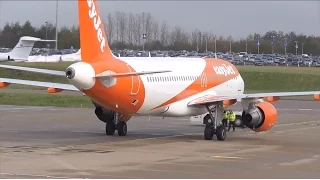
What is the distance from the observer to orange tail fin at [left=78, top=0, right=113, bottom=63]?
28.4 meters

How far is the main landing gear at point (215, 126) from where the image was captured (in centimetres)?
3253

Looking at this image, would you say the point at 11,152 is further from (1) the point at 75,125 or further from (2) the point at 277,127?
(2) the point at 277,127

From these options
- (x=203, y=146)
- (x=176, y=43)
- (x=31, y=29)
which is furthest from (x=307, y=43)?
(x=203, y=146)

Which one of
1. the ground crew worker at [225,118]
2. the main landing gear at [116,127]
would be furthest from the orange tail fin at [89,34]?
the ground crew worker at [225,118]

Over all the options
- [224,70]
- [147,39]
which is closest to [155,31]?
[147,39]

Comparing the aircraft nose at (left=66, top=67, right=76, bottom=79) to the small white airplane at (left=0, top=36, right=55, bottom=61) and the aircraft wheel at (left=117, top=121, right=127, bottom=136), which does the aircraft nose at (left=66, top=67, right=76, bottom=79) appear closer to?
the aircraft wheel at (left=117, top=121, right=127, bottom=136)

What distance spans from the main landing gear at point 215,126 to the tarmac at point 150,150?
43 cm

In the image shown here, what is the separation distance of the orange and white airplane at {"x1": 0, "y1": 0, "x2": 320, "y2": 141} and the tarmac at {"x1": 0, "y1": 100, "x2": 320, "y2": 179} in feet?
3.59

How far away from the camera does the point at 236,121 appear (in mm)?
37812

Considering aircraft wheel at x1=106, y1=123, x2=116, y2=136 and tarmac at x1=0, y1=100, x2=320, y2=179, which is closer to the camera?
tarmac at x1=0, y1=100, x2=320, y2=179

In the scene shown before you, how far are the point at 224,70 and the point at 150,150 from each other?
11.6 meters

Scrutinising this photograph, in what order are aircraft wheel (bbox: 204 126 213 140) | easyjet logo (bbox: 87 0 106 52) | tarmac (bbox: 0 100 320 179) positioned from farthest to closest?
1. aircraft wheel (bbox: 204 126 213 140)
2. easyjet logo (bbox: 87 0 106 52)
3. tarmac (bbox: 0 100 320 179)

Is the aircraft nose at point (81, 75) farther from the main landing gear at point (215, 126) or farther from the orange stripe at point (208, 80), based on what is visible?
the main landing gear at point (215, 126)

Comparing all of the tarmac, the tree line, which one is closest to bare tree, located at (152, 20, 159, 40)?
the tree line
